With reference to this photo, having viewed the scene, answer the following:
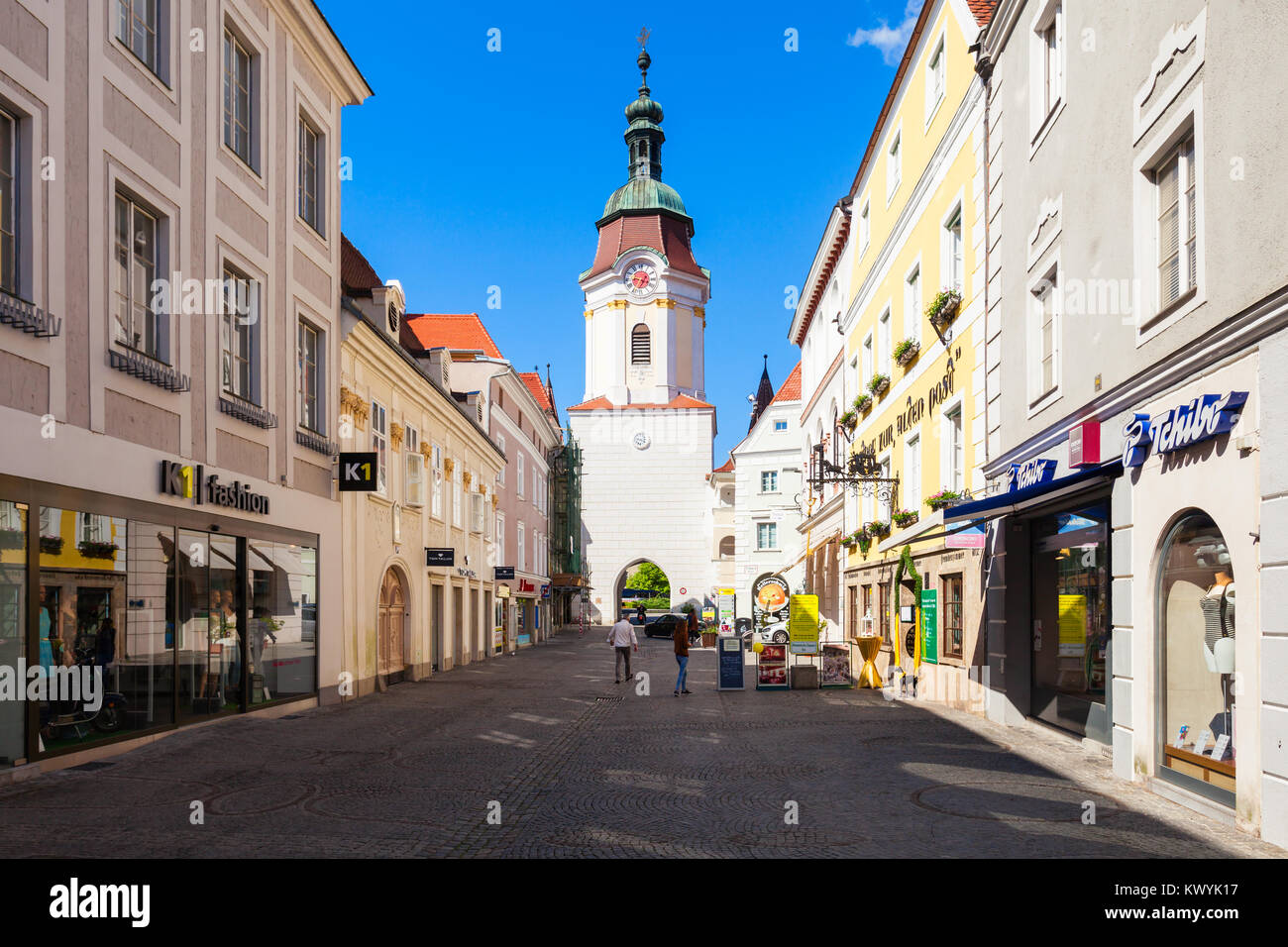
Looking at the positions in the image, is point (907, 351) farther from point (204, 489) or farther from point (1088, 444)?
point (204, 489)

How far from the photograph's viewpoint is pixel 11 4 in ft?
33.7

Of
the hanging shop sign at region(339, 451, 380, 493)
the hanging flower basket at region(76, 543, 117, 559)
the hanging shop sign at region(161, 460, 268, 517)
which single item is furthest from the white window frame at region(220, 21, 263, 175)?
the hanging flower basket at region(76, 543, 117, 559)

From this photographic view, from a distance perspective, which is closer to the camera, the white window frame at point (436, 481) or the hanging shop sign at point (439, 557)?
the hanging shop sign at point (439, 557)

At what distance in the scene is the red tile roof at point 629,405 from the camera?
75562 mm

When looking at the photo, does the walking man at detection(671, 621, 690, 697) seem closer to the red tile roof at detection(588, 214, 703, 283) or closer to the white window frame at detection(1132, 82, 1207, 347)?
the white window frame at detection(1132, 82, 1207, 347)

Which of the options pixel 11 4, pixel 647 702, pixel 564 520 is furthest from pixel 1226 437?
pixel 564 520

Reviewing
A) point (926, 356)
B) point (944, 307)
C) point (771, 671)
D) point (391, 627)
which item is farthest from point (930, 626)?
point (391, 627)

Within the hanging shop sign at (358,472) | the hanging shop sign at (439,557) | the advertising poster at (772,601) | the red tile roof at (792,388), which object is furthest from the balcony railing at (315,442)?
the red tile roof at (792,388)

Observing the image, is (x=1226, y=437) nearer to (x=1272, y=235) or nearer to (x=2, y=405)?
(x=1272, y=235)

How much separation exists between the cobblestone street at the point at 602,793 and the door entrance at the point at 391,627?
5.97 m

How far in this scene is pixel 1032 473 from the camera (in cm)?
1356

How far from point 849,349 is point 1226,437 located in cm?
2090

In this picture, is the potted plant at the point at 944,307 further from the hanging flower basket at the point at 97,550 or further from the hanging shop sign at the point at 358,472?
the hanging flower basket at the point at 97,550

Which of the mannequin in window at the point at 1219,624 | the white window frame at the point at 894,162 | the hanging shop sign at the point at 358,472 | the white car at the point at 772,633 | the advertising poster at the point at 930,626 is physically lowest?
the white car at the point at 772,633
